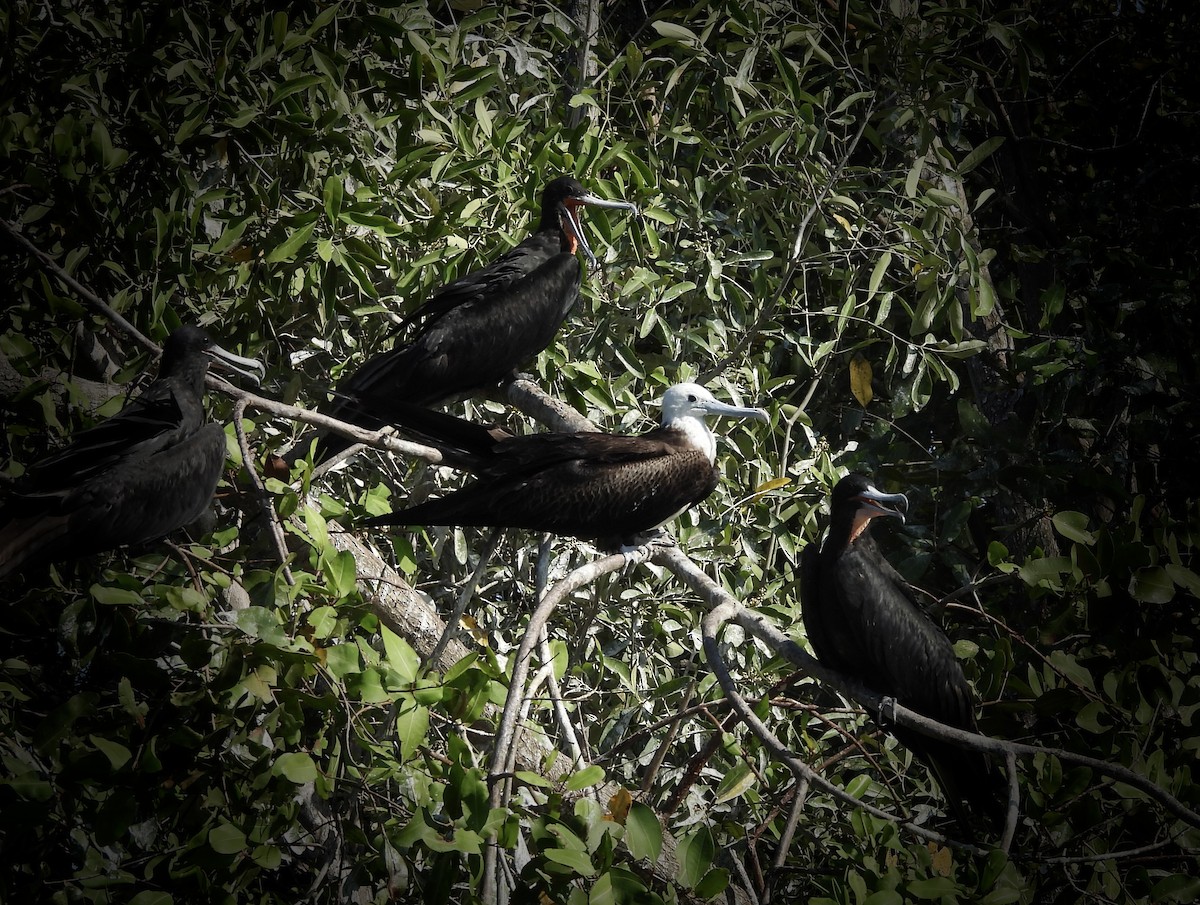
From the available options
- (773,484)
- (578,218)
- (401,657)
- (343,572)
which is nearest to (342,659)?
(401,657)

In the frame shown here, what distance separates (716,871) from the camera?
161cm

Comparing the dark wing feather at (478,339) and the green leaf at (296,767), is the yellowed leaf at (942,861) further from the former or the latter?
the dark wing feather at (478,339)

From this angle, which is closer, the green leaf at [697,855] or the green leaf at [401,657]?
the green leaf at [697,855]

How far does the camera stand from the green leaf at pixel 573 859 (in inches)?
59.6

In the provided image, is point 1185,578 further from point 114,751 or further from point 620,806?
point 114,751

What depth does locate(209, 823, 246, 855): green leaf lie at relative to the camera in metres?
1.62

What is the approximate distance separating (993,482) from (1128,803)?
167 centimetres

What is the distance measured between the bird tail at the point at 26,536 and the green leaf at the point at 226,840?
957 mm

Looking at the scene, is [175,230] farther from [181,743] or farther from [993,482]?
[993,482]

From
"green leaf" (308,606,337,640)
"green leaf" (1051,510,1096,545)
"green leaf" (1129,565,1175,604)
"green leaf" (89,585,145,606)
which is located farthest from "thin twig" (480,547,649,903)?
"green leaf" (1129,565,1175,604)

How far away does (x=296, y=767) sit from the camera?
65.9 inches

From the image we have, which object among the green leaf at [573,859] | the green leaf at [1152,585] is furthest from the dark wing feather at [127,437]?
the green leaf at [1152,585]

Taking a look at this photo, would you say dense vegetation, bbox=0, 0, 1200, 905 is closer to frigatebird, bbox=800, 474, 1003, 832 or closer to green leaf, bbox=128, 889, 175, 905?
green leaf, bbox=128, 889, 175, 905

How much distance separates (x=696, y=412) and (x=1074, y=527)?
1121 mm
